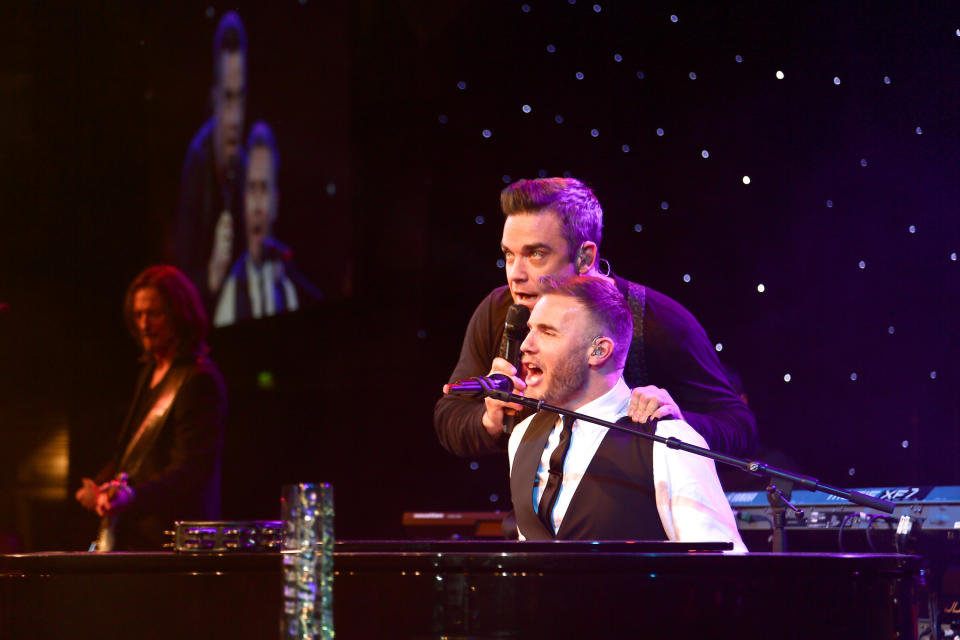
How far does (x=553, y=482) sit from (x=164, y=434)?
7.25 feet

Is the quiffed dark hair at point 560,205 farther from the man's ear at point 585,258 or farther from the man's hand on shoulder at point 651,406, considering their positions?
the man's hand on shoulder at point 651,406

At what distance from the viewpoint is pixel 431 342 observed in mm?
5355

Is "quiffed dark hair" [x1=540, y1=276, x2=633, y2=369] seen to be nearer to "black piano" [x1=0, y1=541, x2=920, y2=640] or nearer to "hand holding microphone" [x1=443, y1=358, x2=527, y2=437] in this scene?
"hand holding microphone" [x1=443, y1=358, x2=527, y2=437]

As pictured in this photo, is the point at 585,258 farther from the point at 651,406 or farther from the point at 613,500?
the point at 613,500

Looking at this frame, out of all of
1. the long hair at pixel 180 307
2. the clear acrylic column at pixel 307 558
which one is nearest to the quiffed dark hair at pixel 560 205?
the clear acrylic column at pixel 307 558

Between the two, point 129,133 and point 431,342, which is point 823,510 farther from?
point 129,133

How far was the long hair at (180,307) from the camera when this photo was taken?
4.65 meters

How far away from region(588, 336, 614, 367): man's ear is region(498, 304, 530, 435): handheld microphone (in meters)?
0.23

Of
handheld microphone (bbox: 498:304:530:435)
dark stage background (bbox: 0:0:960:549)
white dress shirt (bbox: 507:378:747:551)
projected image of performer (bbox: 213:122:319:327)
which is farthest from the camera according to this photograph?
projected image of performer (bbox: 213:122:319:327)

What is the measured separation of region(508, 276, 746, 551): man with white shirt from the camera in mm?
2693

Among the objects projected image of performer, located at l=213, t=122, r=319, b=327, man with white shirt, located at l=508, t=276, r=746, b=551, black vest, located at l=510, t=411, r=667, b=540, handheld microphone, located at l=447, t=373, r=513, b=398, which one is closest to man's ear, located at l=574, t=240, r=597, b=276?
man with white shirt, located at l=508, t=276, r=746, b=551

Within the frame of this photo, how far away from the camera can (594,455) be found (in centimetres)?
279

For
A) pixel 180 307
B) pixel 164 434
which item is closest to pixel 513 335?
pixel 164 434

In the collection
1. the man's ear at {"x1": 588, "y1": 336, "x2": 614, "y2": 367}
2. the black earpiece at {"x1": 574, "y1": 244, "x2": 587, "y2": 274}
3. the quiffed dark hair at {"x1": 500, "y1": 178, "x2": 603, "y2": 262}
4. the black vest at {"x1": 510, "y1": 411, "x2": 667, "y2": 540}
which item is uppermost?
the quiffed dark hair at {"x1": 500, "y1": 178, "x2": 603, "y2": 262}
